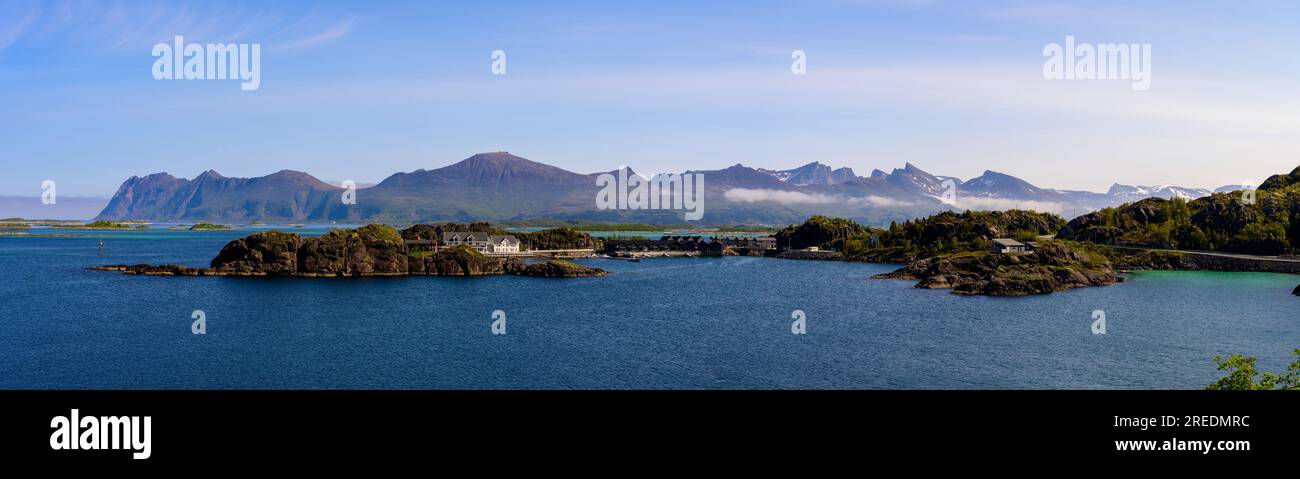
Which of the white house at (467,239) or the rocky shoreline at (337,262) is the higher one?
the white house at (467,239)

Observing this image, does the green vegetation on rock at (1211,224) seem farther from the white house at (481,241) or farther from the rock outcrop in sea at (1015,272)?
the white house at (481,241)

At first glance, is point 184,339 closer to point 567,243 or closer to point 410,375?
point 410,375

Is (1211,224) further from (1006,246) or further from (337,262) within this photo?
(337,262)

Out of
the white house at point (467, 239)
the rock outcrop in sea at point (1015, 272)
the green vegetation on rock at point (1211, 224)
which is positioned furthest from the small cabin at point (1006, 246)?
the white house at point (467, 239)

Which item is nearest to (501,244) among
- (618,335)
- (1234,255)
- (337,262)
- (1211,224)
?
(337,262)
